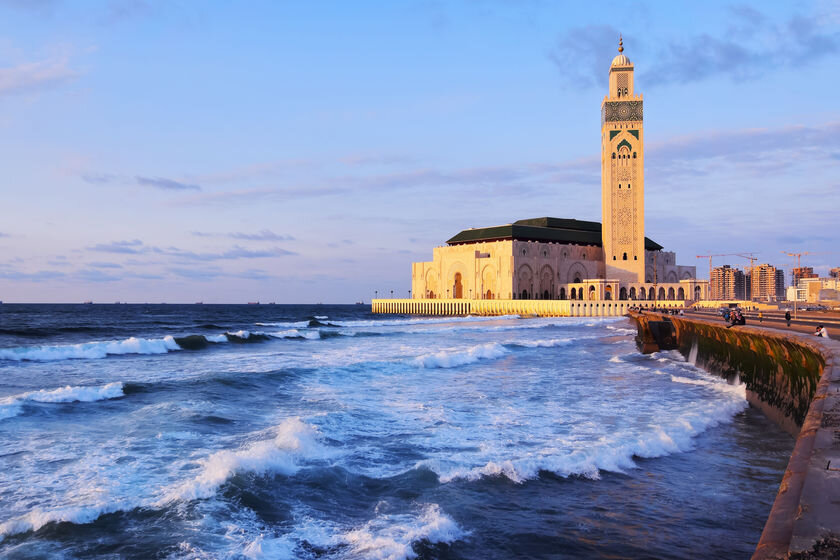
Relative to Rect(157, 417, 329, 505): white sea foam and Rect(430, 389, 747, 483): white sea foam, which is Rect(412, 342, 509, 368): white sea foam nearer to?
Rect(430, 389, 747, 483): white sea foam

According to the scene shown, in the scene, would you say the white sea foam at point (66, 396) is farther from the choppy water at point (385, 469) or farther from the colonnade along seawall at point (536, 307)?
the colonnade along seawall at point (536, 307)

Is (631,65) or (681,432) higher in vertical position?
(631,65)

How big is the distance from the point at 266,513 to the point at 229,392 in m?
11.4

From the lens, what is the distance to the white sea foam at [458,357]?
2842cm

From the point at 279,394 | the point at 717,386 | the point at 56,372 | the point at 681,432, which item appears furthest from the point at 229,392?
the point at 717,386

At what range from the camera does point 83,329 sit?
192 ft

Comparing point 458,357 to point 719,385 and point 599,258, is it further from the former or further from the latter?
point 599,258

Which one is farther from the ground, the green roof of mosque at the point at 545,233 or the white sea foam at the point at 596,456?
the green roof of mosque at the point at 545,233

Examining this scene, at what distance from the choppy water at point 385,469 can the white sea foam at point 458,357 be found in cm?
642

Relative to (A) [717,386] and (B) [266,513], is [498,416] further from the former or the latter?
(A) [717,386]

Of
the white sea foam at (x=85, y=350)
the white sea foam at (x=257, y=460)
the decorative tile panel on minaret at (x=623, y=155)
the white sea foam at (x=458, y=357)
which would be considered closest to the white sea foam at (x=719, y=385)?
the white sea foam at (x=458, y=357)

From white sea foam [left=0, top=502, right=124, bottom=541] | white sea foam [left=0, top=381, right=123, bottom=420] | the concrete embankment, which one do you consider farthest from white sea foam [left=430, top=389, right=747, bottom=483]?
white sea foam [left=0, top=381, right=123, bottom=420]

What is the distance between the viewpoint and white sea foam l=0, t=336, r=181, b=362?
32.5m

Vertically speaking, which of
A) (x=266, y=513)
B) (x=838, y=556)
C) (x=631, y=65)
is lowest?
(x=266, y=513)
